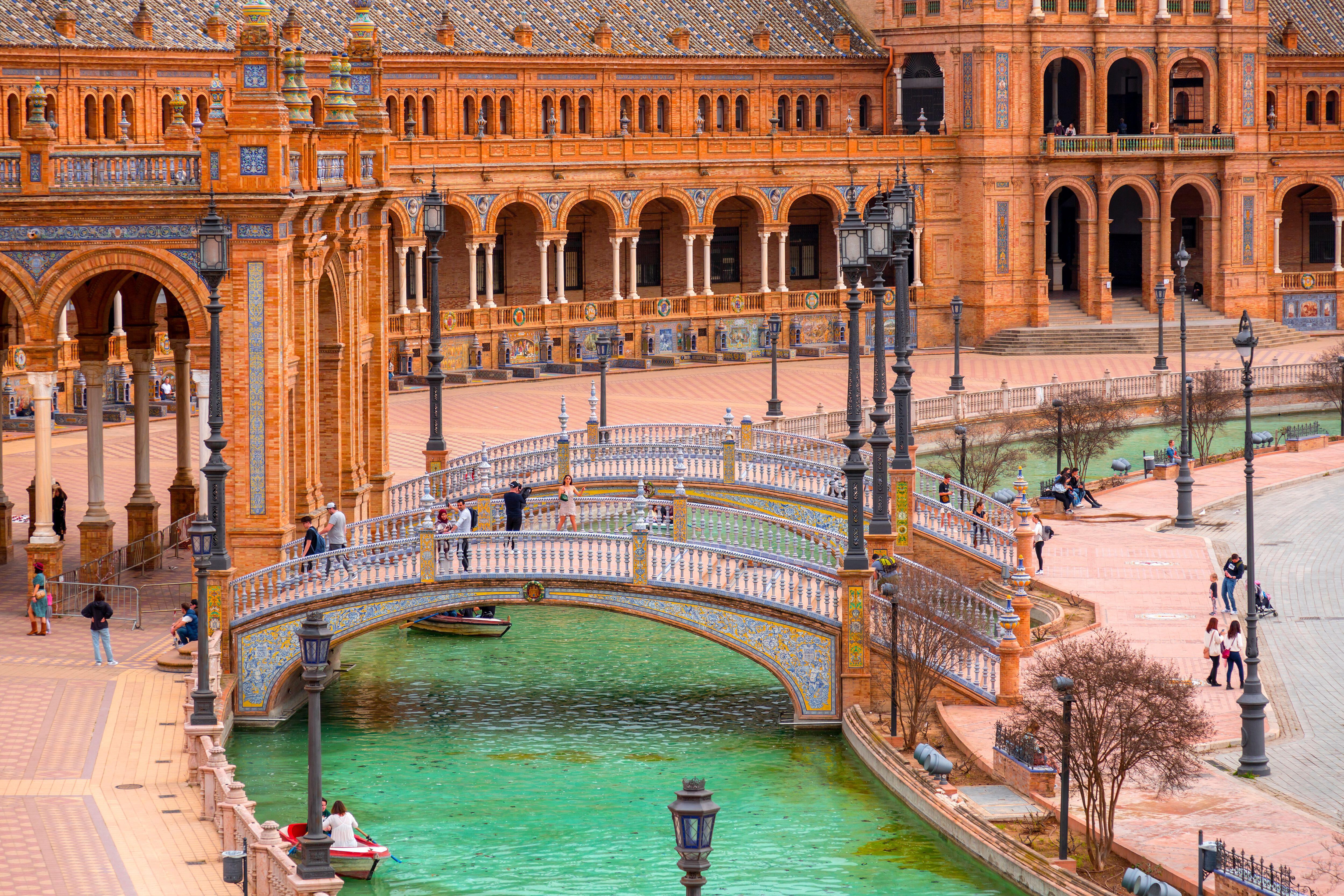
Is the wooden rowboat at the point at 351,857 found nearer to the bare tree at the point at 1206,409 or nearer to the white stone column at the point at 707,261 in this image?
the bare tree at the point at 1206,409

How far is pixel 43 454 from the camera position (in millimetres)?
33062

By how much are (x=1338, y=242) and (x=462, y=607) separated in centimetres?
5559

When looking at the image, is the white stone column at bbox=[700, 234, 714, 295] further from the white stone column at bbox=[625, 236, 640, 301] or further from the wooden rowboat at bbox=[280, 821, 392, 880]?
the wooden rowboat at bbox=[280, 821, 392, 880]

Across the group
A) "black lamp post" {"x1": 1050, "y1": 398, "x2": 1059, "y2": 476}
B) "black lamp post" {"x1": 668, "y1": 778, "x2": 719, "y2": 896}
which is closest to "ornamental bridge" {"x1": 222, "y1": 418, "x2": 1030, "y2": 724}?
"black lamp post" {"x1": 668, "y1": 778, "x2": 719, "y2": 896}

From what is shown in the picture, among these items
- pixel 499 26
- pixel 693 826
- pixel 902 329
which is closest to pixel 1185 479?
pixel 902 329

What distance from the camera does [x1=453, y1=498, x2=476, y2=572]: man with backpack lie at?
30781mm

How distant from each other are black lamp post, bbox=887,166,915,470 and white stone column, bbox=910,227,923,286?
32786 mm

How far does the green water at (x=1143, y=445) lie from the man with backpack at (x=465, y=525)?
16.2m

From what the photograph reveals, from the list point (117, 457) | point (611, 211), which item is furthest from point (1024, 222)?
point (117, 457)

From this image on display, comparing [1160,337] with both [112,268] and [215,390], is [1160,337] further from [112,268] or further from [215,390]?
[215,390]

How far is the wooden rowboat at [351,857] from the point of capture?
24828 mm

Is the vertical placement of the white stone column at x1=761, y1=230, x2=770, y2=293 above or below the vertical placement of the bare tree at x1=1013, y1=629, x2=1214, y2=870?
above

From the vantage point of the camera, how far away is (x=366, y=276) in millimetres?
39219

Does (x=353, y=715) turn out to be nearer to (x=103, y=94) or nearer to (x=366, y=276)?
(x=366, y=276)
